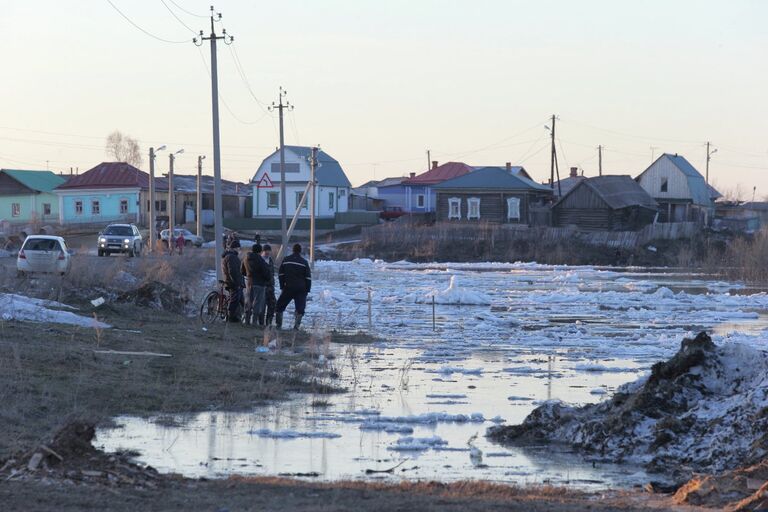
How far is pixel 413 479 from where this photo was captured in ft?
33.4

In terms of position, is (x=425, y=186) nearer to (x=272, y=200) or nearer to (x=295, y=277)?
(x=272, y=200)

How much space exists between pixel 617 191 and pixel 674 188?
41.5ft

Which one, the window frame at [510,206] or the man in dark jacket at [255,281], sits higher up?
the window frame at [510,206]

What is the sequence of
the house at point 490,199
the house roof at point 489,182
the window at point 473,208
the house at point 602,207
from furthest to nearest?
the window at point 473,208 → the house roof at point 489,182 → the house at point 490,199 → the house at point 602,207

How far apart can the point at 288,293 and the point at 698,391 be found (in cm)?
1216

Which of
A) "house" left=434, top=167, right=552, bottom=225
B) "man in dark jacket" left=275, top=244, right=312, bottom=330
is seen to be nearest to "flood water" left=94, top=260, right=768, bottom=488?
"man in dark jacket" left=275, top=244, right=312, bottom=330

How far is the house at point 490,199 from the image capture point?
88.3 m

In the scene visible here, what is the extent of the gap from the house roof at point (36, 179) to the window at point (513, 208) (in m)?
36.8

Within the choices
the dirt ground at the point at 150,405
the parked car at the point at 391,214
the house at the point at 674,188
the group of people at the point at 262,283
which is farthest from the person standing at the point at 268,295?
the parked car at the point at 391,214

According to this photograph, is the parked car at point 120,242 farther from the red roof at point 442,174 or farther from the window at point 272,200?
the red roof at point 442,174

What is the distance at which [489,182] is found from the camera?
292 feet

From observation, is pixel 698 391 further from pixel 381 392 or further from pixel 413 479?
pixel 381 392

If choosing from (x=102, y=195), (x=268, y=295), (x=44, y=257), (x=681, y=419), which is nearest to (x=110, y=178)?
(x=102, y=195)

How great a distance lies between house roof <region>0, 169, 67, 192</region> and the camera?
95.4 m
